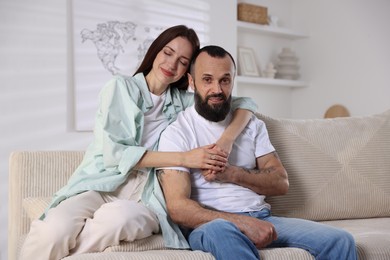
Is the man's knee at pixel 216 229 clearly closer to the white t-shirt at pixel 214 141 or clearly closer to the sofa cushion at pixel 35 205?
the white t-shirt at pixel 214 141

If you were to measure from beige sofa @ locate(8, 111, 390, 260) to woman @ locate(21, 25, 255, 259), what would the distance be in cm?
26

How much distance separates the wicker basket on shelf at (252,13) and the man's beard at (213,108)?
9.79 feet

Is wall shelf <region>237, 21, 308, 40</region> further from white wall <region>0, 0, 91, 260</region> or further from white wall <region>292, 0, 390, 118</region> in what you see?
white wall <region>0, 0, 91, 260</region>

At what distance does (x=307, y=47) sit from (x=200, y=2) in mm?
1366

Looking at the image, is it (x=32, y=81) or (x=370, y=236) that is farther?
(x=32, y=81)

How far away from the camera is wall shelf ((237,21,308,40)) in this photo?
16.4 feet

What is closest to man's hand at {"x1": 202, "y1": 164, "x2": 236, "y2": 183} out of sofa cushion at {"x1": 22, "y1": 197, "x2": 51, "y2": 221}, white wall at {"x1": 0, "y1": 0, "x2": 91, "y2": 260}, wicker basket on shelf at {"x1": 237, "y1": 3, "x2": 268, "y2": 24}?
sofa cushion at {"x1": 22, "y1": 197, "x2": 51, "y2": 221}

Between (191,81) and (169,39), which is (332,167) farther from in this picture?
(169,39)

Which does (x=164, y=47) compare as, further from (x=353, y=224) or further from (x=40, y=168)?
(x=353, y=224)

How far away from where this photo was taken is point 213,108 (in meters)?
2.13

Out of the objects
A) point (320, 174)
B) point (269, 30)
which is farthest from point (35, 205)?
point (269, 30)

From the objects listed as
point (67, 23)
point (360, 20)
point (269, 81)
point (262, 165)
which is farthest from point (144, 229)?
point (360, 20)

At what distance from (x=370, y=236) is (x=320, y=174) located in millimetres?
500

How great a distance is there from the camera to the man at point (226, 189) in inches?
71.1
